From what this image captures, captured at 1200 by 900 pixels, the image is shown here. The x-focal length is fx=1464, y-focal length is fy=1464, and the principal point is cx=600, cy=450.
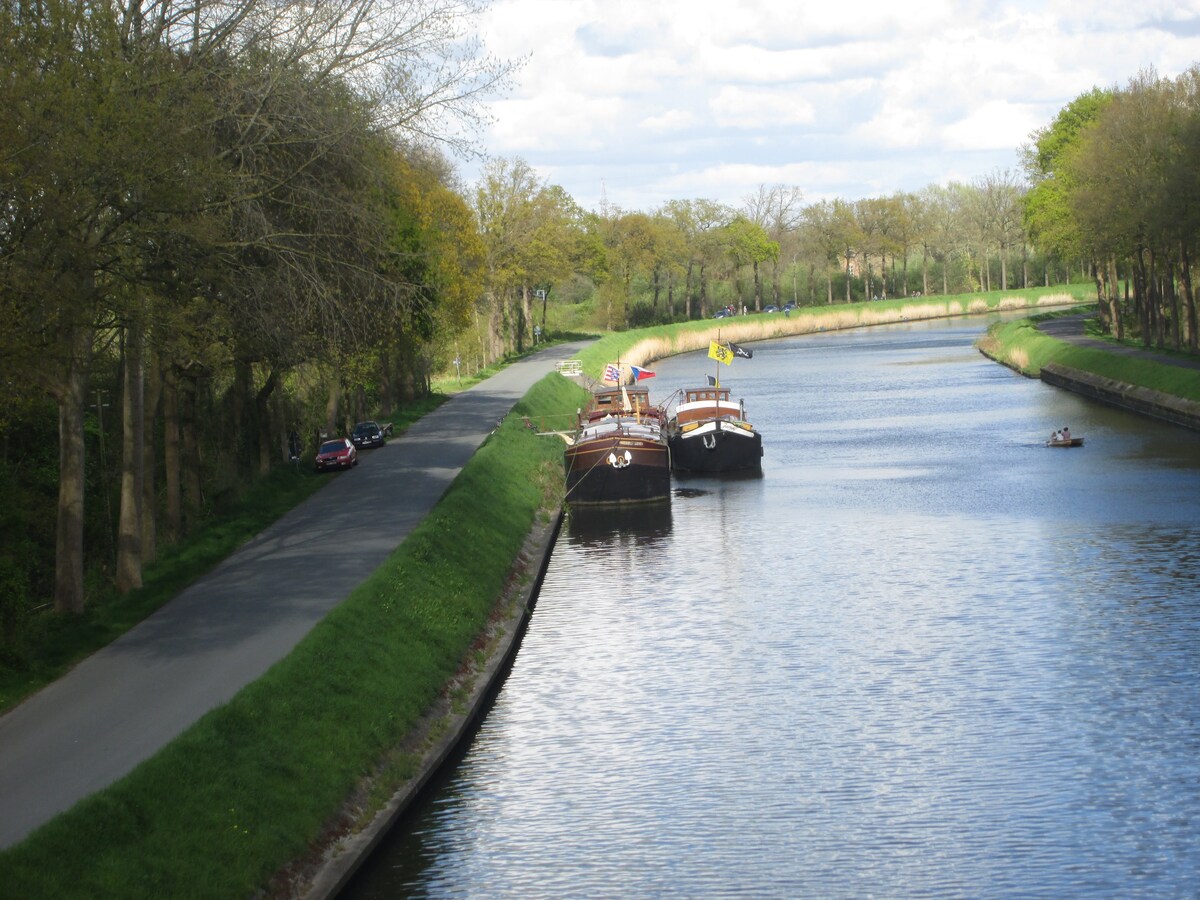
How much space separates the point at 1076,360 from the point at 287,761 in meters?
66.9

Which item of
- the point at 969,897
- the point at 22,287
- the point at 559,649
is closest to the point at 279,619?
the point at 559,649

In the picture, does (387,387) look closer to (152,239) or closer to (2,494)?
(2,494)

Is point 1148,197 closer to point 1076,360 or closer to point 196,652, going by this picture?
point 1076,360

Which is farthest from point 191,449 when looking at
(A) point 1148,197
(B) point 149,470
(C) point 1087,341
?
(C) point 1087,341

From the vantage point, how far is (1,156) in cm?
1666

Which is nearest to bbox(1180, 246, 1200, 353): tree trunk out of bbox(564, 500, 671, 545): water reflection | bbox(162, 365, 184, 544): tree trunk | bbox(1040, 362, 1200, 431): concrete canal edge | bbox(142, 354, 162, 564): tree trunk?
bbox(1040, 362, 1200, 431): concrete canal edge

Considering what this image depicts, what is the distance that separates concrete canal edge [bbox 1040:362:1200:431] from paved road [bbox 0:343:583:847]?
1258 inches

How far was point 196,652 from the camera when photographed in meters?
21.2

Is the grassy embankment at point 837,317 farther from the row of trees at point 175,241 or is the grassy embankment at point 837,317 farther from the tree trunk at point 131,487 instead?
the tree trunk at point 131,487

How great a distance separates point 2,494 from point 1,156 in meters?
17.4

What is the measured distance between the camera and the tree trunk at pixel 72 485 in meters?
22.8

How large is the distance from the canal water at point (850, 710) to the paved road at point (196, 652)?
323 cm

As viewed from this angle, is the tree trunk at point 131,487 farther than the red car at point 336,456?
No

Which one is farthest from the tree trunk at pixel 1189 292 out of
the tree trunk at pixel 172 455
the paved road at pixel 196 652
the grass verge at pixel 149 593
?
the tree trunk at pixel 172 455
